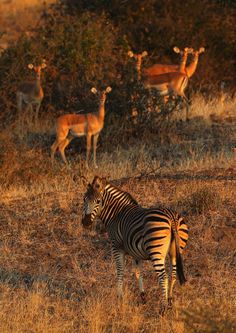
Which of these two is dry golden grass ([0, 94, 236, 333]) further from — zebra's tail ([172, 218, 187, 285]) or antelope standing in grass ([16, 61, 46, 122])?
antelope standing in grass ([16, 61, 46, 122])

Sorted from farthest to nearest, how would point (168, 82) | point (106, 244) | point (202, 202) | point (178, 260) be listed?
point (168, 82) < point (202, 202) < point (106, 244) < point (178, 260)

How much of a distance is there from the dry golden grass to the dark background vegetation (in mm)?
3595

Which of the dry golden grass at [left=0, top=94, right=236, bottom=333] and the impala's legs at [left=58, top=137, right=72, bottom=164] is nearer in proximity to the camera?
the dry golden grass at [left=0, top=94, right=236, bottom=333]

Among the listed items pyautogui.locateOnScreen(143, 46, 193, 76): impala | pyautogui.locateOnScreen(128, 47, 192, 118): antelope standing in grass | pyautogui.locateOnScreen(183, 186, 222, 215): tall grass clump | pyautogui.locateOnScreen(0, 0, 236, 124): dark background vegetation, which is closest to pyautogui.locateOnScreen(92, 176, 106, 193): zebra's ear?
pyautogui.locateOnScreen(183, 186, 222, 215): tall grass clump

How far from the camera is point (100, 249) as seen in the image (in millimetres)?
10008

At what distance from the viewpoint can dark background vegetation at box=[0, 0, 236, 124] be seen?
18.4m

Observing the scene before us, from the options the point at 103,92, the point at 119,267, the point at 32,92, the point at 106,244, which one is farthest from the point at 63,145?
the point at 119,267

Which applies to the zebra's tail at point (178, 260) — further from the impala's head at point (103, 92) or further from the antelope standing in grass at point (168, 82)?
the antelope standing in grass at point (168, 82)

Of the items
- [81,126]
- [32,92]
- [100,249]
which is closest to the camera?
[100,249]

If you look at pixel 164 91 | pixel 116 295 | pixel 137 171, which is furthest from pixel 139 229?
pixel 164 91

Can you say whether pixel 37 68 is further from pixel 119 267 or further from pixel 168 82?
pixel 119 267

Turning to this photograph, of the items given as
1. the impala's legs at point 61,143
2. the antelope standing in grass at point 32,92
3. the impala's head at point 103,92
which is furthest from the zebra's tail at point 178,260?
the antelope standing in grass at point 32,92

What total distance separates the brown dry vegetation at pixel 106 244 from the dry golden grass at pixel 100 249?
12 millimetres

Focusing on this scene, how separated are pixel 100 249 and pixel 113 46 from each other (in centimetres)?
1143
